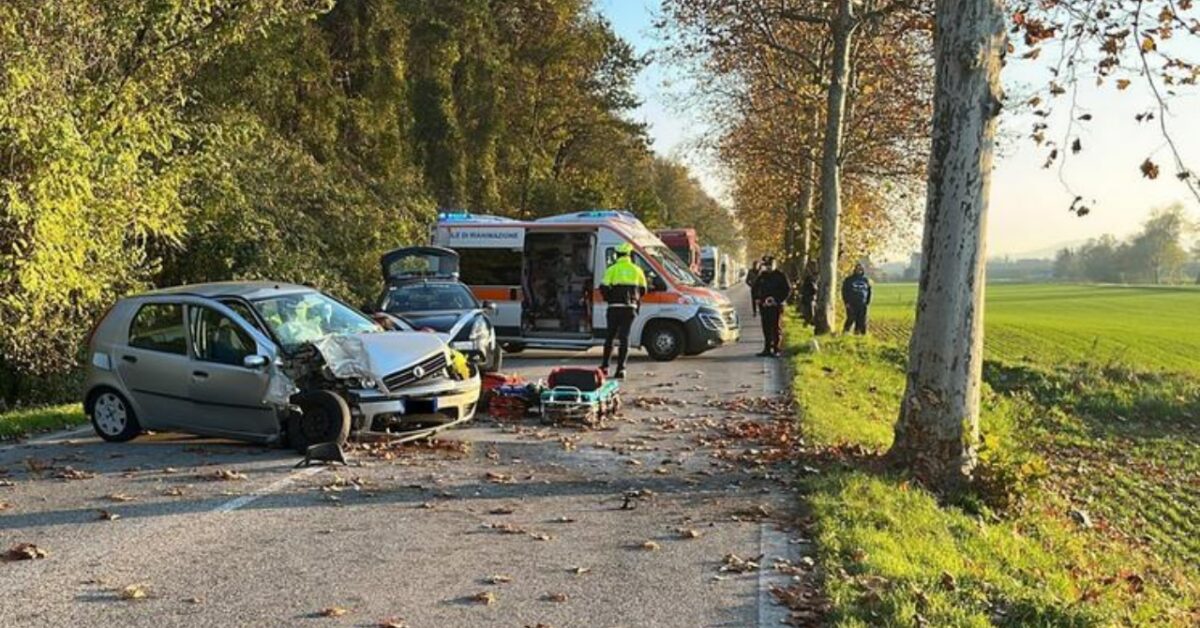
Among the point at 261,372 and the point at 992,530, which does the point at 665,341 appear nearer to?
the point at 261,372

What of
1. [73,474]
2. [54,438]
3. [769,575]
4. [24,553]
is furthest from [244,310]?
[769,575]

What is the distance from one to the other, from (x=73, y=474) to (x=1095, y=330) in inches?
2042

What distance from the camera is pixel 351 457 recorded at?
9031 millimetres

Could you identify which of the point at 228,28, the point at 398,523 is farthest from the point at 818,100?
the point at 398,523

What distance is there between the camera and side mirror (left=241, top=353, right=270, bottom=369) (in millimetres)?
9070

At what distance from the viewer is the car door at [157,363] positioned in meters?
9.54

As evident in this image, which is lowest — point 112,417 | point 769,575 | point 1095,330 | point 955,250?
point 1095,330

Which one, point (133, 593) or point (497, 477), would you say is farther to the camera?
point (497, 477)

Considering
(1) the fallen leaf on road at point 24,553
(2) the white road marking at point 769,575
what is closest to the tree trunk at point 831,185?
(2) the white road marking at point 769,575

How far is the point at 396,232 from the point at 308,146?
14.7 feet

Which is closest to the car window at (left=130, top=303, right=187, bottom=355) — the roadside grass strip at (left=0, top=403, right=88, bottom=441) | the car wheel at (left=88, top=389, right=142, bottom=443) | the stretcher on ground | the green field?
the car wheel at (left=88, top=389, right=142, bottom=443)

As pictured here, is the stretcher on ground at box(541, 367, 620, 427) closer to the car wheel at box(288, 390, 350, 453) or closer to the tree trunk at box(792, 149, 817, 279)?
the car wheel at box(288, 390, 350, 453)

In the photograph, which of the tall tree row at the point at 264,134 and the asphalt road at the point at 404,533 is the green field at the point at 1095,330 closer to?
the asphalt road at the point at 404,533

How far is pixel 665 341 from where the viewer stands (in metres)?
18.0
